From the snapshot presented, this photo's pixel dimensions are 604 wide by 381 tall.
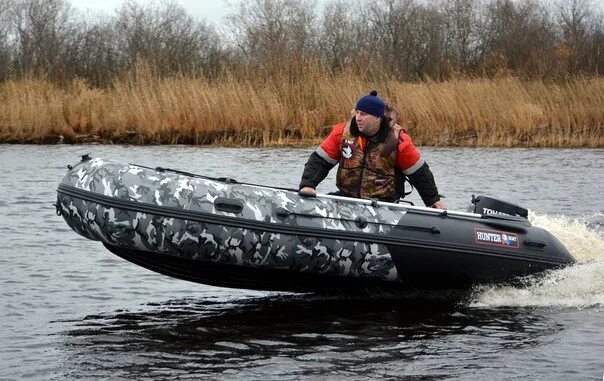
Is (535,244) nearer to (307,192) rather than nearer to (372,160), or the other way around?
(372,160)

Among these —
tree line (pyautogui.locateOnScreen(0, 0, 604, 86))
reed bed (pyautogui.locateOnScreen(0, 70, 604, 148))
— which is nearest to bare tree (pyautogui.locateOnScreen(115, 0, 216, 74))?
tree line (pyautogui.locateOnScreen(0, 0, 604, 86))

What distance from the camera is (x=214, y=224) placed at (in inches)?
274

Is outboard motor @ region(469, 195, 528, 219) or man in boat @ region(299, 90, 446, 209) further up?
man in boat @ region(299, 90, 446, 209)

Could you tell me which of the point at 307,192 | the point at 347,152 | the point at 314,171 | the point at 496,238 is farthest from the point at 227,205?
the point at 496,238

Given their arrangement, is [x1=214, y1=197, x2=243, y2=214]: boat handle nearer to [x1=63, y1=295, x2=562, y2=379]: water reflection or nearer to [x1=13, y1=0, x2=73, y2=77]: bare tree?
[x1=63, y1=295, x2=562, y2=379]: water reflection

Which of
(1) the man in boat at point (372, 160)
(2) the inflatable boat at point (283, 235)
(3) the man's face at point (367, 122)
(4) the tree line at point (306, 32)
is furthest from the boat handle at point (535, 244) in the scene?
(4) the tree line at point (306, 32)

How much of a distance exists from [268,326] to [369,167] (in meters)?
1.41

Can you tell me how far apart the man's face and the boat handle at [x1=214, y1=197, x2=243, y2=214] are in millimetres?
1092

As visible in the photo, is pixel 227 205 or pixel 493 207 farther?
pixel 493 207

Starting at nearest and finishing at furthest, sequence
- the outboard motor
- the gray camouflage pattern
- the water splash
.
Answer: the gray camouflage pattern < the outboard motor < the water splash

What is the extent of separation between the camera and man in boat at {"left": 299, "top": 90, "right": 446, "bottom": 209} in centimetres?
767

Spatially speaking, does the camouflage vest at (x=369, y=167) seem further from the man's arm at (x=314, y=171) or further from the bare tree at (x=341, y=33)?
the bare tree at (x=341, y=33)

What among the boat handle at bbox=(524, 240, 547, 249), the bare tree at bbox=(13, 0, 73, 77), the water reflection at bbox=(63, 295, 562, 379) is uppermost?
the bare tree at bbox=(13, 0, 73, 77)

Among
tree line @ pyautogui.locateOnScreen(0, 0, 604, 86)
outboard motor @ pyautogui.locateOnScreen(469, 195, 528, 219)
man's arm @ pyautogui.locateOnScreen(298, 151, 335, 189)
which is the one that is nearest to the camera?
man's arm @ pyautogui.locateOnScreen(298, 151, 335, 189)
